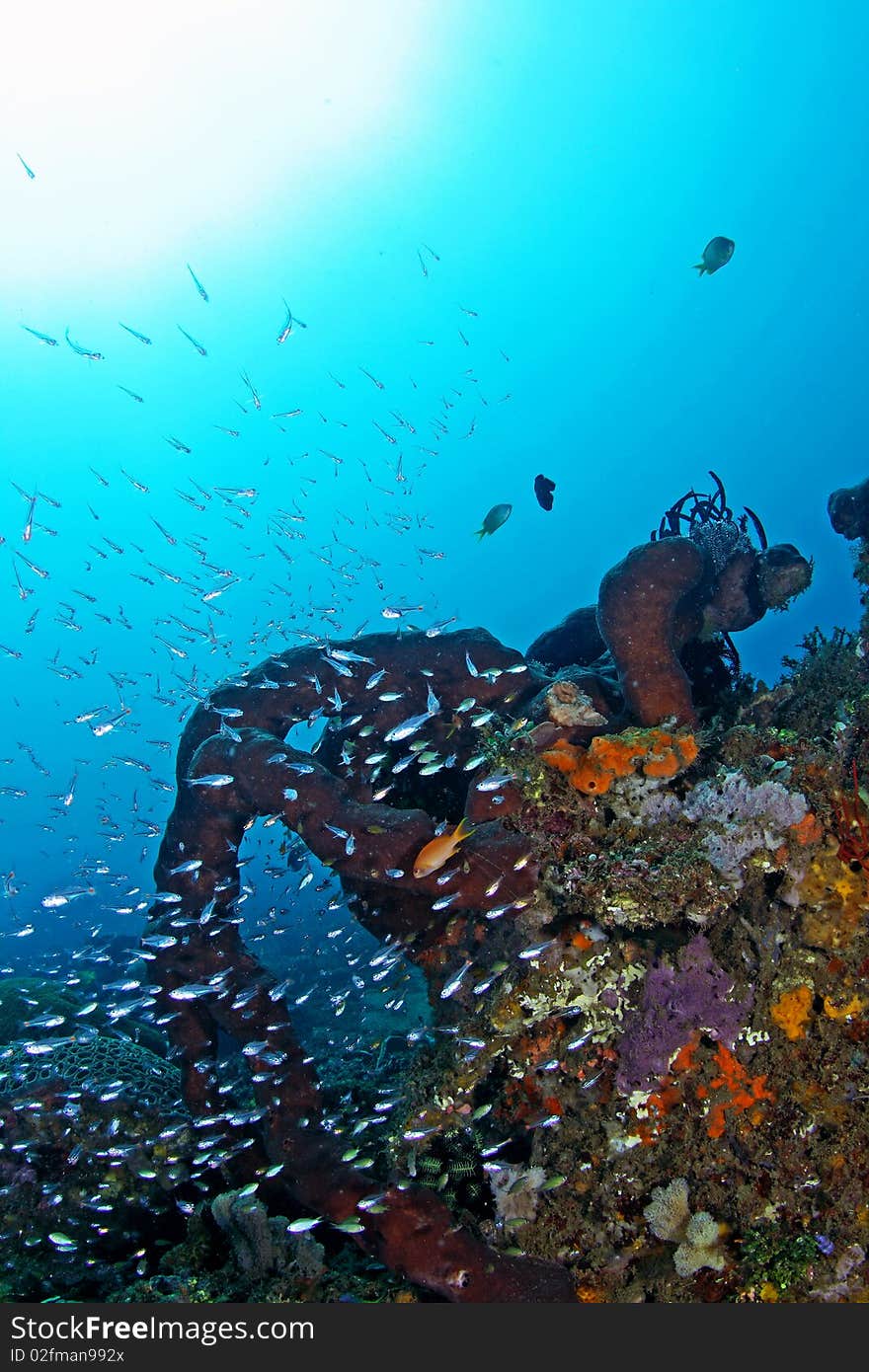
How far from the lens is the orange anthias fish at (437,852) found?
6.39 metres

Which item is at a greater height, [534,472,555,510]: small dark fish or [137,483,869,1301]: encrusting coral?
[534,472,555,510]: small dark fish

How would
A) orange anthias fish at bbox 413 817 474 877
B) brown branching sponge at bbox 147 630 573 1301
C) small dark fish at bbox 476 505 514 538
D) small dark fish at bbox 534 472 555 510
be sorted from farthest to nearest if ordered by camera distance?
small dark fish at bbox 476 505 514 538 → small dark fish at bbox 534 472 555 510 → orange anthias fish at bbox 413 817 474 877 → brown branching sponge at bbox 147 630 573 1301

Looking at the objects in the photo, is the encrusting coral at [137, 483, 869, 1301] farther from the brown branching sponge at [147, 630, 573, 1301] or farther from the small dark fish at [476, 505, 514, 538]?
the small dark fish at [476, 505, 514, 538]

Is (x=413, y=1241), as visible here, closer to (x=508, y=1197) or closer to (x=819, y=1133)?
(x=508, y=1197)

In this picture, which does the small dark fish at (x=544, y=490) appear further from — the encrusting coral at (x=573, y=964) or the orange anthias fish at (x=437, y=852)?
the orange anthias fish at (x=437, y=852)

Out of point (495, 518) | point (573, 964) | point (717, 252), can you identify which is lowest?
point (573, 964)

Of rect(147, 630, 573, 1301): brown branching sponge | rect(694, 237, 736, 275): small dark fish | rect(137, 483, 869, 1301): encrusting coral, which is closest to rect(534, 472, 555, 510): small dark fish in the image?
rect(147, 630, 573, 1301): brown branching sponge

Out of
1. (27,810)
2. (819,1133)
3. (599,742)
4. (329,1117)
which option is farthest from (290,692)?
(27,810)

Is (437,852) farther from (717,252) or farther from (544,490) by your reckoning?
(717,252)

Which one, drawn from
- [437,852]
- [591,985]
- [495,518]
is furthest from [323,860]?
[495,518]

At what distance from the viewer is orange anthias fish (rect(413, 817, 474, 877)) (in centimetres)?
639

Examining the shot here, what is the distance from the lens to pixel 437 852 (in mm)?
6398

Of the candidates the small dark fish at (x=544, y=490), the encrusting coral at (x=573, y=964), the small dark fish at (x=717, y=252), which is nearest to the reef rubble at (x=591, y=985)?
the encrusting coral at (x=573, y=964)

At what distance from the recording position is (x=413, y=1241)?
225 inches
